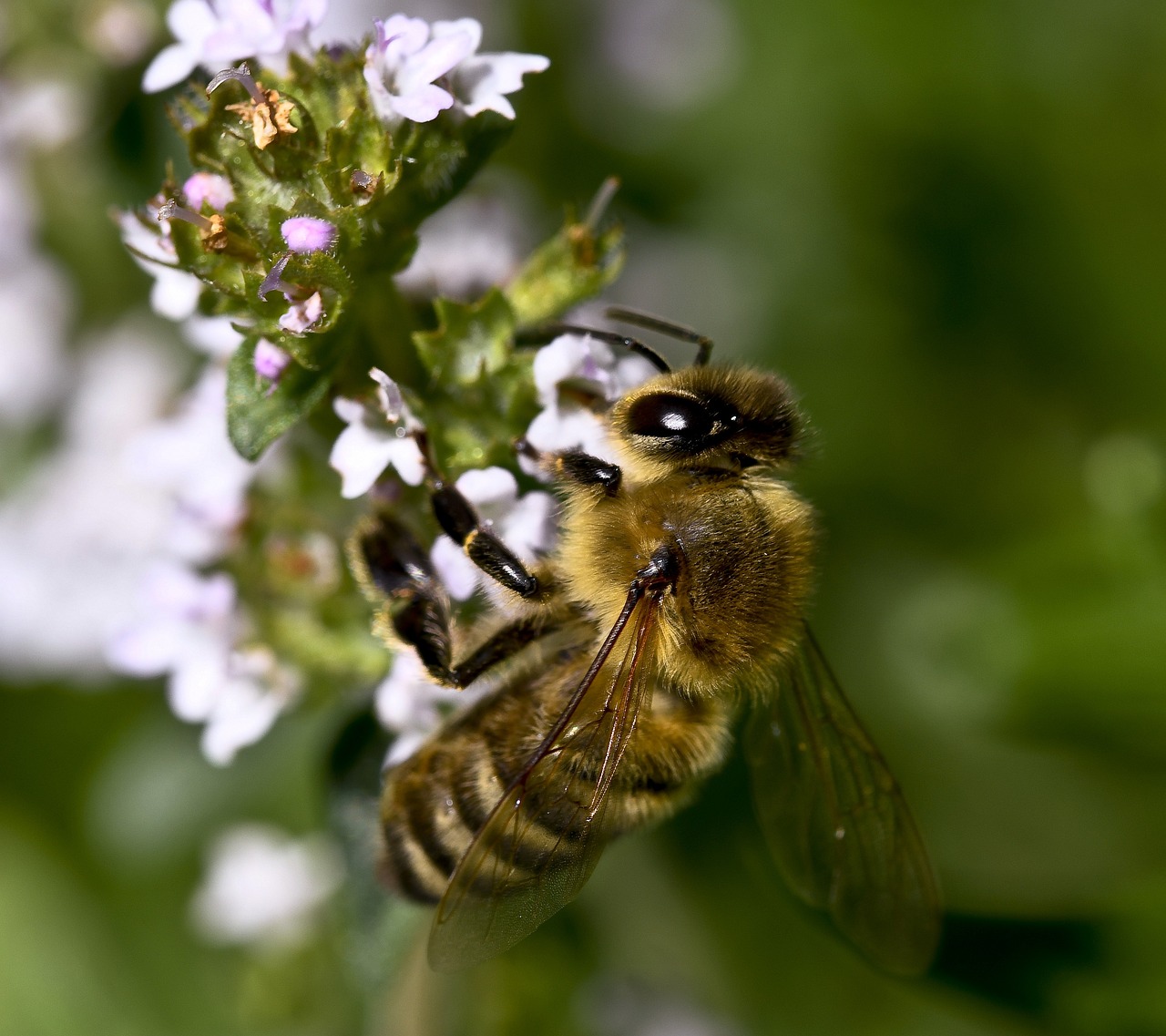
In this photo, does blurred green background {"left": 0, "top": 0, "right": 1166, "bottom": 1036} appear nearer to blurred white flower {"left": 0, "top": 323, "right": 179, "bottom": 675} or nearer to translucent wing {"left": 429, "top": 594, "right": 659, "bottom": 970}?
blurred white flower {"left": 0, "top": 323, "right": 179, "bottom": 675}

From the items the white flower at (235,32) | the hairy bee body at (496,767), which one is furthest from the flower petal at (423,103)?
the hairy bee body at (496,767)

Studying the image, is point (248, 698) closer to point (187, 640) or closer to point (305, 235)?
point (187, 640)

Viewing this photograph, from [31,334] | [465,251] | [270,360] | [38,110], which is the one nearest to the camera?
[270,360]

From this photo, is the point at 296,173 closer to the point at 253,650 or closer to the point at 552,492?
the point at 552,492

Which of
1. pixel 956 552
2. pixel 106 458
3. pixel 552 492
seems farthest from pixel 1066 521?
pixel 106 458

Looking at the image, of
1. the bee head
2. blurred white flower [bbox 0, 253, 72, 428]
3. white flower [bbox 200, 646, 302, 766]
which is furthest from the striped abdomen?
blurred white flower [bbox 0, 253, 72, 428]

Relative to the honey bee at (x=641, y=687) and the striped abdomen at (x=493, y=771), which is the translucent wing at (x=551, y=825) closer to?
the honey bee at (x=641, y=687)

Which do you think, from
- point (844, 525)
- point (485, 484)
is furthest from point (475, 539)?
point (844, 525)
